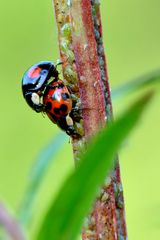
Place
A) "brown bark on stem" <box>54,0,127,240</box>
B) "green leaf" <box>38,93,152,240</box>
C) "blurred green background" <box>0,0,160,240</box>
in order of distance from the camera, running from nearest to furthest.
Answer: "green leaf" <box>38,93,152,240</box> → "brown bark on stem" <box>54,0,127,240</box> → "blurred green background" <box>0,0,160,240</box>

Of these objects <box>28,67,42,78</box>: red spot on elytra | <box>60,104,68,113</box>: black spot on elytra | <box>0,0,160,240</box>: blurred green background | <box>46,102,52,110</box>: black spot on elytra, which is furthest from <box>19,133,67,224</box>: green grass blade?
<box>0,0,160,240</box>: blurred green background

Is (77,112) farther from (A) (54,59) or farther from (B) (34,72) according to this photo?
(A) (54,59)

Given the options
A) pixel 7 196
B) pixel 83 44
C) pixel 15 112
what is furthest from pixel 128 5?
pixel 83 44

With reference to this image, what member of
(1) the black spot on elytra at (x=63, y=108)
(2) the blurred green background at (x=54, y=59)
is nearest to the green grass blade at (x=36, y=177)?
(1) the black spot on elytra at (x=63, y=108)

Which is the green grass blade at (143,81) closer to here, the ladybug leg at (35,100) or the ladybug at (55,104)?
the ladybug at (55,104)

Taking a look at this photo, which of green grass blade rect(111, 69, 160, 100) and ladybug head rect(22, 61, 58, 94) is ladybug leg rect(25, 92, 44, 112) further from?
green grass blade rect(111, 69, 160, 100)

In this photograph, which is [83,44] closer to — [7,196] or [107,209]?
[107,209]
